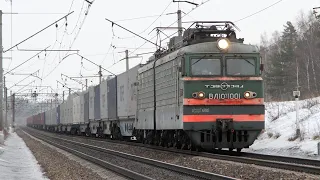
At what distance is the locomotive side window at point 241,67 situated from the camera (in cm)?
1627

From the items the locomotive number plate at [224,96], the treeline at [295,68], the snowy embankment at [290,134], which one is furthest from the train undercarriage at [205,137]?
the treeline at [295,68]

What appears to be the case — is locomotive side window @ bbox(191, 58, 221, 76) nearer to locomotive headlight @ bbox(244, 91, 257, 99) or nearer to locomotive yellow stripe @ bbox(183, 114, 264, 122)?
locomotive headlight @ bbox(244, 91, 257, 99)

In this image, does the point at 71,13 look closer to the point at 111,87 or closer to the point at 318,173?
the point at 111,87

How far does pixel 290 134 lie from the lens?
67.7ft

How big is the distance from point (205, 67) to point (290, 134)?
20.9 feet

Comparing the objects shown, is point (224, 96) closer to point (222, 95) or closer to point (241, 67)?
point (222, 95)

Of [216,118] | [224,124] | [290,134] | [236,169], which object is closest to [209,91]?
[216,118]

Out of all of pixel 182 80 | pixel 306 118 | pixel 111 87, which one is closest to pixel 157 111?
pixel 182 80

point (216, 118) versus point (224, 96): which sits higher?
point (224, 96)

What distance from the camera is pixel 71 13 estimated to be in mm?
21828

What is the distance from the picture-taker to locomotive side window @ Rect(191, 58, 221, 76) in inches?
639

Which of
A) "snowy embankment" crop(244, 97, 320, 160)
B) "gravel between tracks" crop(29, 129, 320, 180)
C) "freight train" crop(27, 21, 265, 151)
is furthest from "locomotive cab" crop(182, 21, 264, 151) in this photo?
"snowy embankment" crop(244, 97, 320, 160)

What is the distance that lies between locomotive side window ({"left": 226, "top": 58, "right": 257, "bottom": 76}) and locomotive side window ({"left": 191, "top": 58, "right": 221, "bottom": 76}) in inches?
13.8

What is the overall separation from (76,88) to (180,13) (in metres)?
55.8
